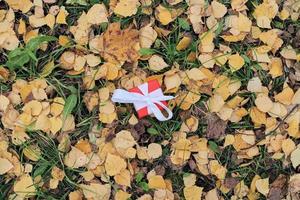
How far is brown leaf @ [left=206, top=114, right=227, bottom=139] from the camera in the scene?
1.62 metres

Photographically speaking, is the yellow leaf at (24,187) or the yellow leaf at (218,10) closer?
the yellow leaf at (24,187)

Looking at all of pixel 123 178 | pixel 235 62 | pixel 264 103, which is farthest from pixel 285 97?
pixel 123 178

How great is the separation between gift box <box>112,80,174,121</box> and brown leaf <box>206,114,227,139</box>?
0.38 ft

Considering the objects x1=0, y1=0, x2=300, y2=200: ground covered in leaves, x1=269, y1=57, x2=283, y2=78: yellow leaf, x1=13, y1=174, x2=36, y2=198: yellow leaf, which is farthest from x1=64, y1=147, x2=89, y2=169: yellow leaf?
x1=269, y1=57, x2=283, y2=78: yellow leaf

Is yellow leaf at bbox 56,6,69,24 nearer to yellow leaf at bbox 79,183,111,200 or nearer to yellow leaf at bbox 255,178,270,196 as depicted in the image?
yellow leaf at bbox 79,183,111,200

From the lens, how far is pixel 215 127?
1623 mm

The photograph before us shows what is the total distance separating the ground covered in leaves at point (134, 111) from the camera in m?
1.58

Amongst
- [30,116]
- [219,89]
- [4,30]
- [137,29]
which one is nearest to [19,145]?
[30,116]

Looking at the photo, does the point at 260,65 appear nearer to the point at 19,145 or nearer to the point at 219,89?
the point at 219,89

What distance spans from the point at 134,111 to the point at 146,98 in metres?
0.05

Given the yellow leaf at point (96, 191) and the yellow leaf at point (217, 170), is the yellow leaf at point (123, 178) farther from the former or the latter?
the yellow leaf at point (217, 170)

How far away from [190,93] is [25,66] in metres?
0.47

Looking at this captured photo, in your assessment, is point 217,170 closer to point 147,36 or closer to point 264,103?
point 264,103

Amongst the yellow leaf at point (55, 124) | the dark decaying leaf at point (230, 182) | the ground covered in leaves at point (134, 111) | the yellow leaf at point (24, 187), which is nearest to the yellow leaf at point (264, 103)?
the ground covered in leaves at point (134, 111)
